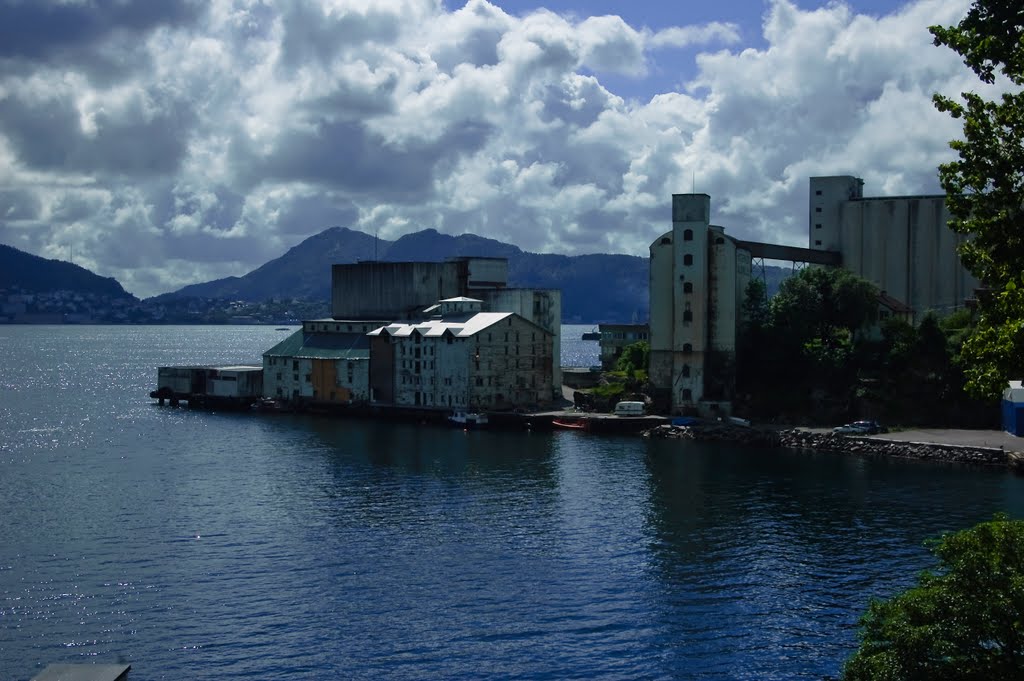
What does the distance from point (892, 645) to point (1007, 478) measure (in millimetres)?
47973

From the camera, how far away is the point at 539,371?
102 m

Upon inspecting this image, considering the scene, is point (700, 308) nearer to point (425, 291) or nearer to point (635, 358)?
point (635, 358)

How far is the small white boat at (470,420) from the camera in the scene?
93.7m

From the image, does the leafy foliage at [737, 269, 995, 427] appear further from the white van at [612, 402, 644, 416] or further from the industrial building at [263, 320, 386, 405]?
the industrial building at [263, 320, 386, 405]

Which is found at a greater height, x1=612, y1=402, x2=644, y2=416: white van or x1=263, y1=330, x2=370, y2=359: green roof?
x1=263, y1=330, x2=370, y2=359: green roof

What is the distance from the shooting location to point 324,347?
11131cm

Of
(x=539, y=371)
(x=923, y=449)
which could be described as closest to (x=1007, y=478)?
(x=923, y=449)

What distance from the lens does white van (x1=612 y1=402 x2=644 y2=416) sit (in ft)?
302

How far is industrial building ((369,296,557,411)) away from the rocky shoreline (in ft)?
52.4

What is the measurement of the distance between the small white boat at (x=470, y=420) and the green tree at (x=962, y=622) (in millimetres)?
71062

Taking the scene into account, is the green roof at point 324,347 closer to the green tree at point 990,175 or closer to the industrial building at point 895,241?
the industrial building at point 895,241

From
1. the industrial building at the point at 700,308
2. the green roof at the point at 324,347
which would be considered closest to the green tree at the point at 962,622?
the industrial building at the point at 700,308

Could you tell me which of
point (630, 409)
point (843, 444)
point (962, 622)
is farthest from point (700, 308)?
point (962, 622)

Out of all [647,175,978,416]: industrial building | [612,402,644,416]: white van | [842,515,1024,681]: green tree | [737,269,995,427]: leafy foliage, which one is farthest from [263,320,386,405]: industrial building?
[842,515,1024,681]: green tree
